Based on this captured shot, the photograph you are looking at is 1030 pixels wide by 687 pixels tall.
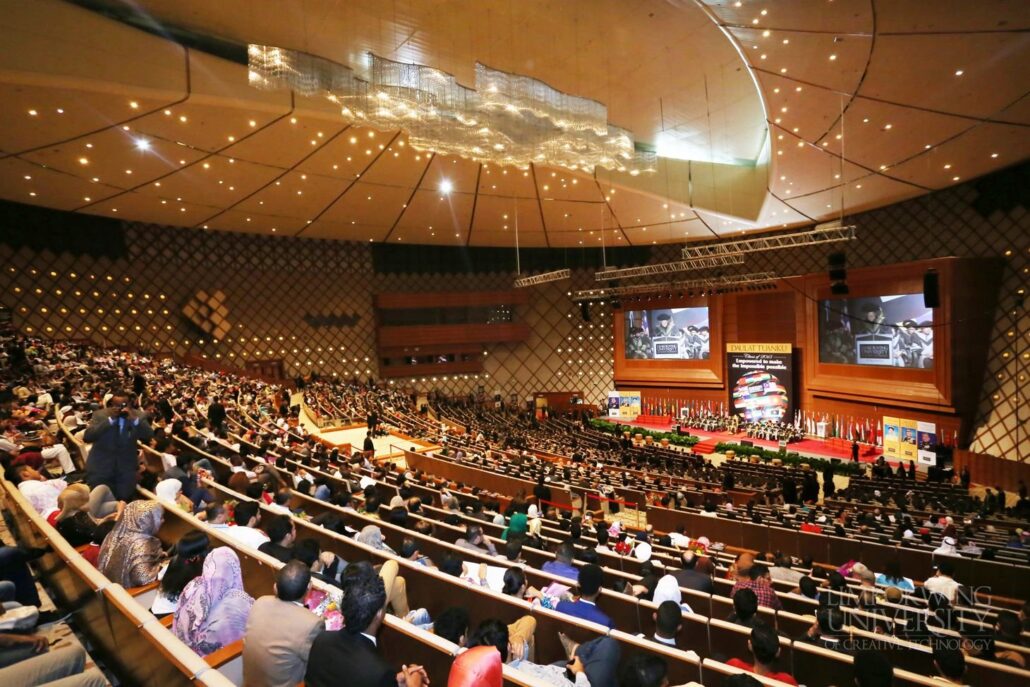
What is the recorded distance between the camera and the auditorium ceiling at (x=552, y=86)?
336 inches

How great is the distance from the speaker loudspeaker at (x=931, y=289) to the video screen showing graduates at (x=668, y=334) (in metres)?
8.61

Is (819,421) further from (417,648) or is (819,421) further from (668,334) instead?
(417,648)

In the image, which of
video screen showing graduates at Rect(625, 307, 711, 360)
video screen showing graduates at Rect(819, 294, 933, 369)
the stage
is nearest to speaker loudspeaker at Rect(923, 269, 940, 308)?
video screen showing graduates at Rect(819, 294, 933, 369)

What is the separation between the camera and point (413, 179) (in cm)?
1641

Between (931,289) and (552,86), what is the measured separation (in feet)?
37.6

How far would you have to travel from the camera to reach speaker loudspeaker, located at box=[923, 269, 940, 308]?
14125 millimetres

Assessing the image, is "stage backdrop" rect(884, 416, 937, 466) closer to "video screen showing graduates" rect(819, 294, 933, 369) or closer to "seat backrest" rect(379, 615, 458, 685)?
"video screen showing graduates" rect(819, 294, 933, 369)

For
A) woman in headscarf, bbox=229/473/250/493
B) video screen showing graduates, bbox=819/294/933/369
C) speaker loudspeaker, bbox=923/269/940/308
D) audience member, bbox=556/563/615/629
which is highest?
speaker loudspeaker, bbox=923/269/940/308

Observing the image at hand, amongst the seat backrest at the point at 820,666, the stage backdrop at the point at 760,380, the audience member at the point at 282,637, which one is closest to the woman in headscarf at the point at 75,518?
the audience member at the point at 282,637

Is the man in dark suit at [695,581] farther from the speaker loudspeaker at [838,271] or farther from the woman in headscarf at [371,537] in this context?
the speaker loudspeaker at [838,271]

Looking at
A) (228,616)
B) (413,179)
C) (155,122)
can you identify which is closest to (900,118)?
(413,179)

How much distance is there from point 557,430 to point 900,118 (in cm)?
1449

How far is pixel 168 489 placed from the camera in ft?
14.3

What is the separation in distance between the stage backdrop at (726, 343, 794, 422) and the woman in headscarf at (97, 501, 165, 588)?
20465mm
